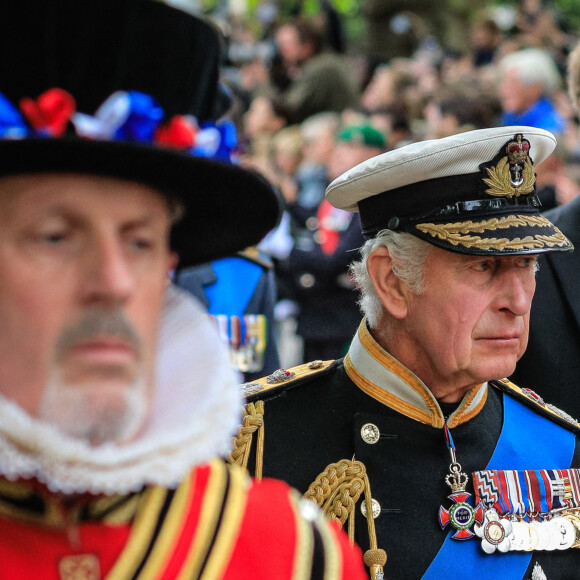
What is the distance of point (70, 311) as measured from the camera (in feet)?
4.77

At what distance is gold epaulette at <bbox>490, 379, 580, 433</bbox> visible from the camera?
3.01 m

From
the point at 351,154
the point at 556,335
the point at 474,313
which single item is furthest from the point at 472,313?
the point at 351,154

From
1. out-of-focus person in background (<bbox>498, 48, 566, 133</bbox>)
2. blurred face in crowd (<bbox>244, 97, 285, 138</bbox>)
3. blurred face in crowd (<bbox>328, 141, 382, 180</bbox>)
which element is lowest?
blurred face in crowd (<bbox>328, 141, 382, 180</bbox>)

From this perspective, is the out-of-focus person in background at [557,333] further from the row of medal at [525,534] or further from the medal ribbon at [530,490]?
A: the row of medal at [525,534]

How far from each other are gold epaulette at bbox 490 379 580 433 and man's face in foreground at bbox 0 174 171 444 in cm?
182

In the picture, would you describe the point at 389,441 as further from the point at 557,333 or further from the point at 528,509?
the point at 557,333

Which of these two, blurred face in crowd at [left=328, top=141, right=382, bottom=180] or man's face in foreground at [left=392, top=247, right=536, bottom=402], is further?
blurred face in crowd at [left=328, top=141, right=382, bottom=180]

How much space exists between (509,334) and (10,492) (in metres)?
1.60

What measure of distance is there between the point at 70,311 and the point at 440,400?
1.63 m

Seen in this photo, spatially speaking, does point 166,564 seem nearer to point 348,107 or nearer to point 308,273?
point 308,273

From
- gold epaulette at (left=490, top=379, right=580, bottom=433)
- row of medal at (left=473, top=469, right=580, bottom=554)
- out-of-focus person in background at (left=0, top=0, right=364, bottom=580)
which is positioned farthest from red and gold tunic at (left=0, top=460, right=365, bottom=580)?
gold epaulette at (left=490, top=379, right=580, bottom=433)

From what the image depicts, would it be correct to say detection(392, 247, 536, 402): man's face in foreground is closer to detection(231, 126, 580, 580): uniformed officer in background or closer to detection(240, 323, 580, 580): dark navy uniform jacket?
detection(231, 126, 580, 580): uniformed officer in background

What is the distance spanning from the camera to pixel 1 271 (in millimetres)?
1448

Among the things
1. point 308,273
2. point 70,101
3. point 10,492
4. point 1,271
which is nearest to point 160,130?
point 70,101
